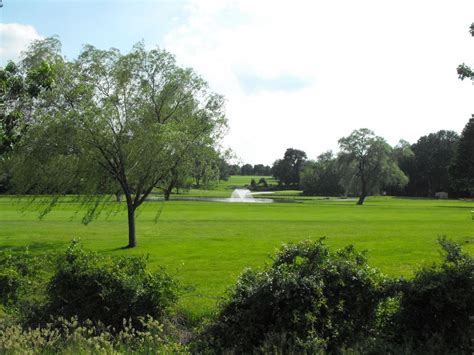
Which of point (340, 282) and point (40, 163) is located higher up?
point (40, 163)

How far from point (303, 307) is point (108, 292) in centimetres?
337

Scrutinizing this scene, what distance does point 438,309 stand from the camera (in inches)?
280

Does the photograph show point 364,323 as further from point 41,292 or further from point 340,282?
point 41,292

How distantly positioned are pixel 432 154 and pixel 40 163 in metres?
122

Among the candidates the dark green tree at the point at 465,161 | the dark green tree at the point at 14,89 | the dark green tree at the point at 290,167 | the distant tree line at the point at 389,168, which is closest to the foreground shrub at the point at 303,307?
the dark green tree at the point at 14,89

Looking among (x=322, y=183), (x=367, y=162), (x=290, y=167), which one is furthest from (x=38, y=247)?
(x=290, y=167)

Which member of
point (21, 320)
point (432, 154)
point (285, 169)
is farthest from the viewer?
point (285, 169)

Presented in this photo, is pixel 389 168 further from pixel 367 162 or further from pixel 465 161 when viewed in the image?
pixel 465 161

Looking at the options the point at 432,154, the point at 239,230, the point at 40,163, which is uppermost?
the point at 432,154

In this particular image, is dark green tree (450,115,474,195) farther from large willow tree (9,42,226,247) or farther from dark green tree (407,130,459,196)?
dark green tree (407,130,459,196)

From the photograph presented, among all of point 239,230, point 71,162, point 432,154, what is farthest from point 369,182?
point 71,162

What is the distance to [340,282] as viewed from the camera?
7500 mm

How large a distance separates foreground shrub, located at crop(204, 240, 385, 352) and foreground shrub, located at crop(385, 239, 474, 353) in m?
0.43

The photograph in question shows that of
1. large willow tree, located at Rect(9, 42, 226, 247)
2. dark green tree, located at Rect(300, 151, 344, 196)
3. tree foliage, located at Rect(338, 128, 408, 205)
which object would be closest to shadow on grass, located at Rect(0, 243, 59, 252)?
large willow tree, located at Rect(9, 42, 226, 247)
